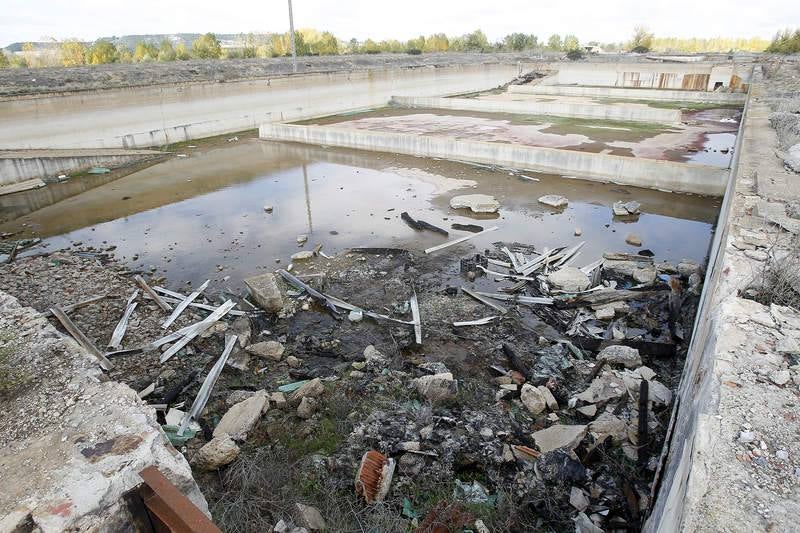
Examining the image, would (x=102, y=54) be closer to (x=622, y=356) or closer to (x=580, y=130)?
(x=580, y=130)

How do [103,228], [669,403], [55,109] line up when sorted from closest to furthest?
[669,403] < [103,228] < [55,109]

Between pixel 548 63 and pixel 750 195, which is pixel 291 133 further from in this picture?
pixel 548 63

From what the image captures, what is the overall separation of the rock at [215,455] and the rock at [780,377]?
4.48 metres

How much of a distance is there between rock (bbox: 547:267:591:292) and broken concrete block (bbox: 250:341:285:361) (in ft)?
15.9

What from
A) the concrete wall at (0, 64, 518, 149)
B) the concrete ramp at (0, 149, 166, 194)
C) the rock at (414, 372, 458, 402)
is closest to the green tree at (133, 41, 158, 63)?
the concrete wall at (0, 64, 518, 149)

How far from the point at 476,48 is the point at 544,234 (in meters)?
62.9

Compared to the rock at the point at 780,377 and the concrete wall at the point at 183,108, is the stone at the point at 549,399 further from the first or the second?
the concrete wall at the point at 183,108

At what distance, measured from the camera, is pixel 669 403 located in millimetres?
5062

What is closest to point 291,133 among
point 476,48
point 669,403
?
point 669,403

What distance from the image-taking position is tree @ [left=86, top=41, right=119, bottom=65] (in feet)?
115

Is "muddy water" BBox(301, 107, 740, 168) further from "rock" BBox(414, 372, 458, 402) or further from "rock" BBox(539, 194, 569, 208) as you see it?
"rock" BBox(414, 372, 458, 402)

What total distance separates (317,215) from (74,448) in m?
9.62

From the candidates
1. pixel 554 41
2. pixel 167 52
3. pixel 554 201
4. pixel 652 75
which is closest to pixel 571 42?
pixel 554 41

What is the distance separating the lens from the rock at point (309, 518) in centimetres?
371
